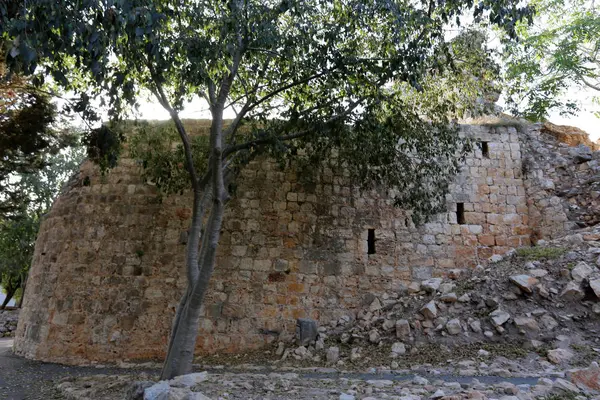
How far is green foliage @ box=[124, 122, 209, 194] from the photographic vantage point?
8047mm

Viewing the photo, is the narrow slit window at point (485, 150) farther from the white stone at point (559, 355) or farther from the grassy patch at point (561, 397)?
the grassy patch at point (561, 397)

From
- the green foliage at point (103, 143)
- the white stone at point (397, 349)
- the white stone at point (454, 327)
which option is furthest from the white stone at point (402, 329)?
the green foliage at point (103, 143)

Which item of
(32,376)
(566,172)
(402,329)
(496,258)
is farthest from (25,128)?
(566,172)

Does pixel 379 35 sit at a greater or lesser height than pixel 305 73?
greater

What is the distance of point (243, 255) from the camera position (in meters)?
8.86

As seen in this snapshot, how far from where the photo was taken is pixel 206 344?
27.6 feet

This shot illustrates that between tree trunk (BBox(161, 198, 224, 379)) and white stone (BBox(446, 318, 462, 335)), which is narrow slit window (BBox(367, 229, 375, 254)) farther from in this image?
tree trunk (BBox(161, 198, 224, 379))

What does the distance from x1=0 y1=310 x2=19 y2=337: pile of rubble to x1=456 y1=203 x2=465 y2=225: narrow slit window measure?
51.6 ft

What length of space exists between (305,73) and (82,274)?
567 centimetres

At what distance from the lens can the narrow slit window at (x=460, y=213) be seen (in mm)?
9641

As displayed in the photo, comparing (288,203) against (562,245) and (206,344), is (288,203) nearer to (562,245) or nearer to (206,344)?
(206,344)

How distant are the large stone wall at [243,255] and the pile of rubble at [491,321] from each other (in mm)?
611

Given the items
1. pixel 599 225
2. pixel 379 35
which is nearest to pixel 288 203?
pixel 379 35

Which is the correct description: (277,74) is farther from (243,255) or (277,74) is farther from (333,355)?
(333,355)
